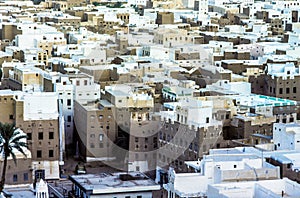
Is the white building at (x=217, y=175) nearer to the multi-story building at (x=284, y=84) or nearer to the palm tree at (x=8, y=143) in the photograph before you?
the palm tree at (x=8, y=143)

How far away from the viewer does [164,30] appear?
157 ft

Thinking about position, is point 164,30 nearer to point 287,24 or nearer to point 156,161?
point 287,24

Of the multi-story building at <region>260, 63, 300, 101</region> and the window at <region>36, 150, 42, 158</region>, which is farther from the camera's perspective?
the multi-story building at <region>260, 63, 300, 101</region>

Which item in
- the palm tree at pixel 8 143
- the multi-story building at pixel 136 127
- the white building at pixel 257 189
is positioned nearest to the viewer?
the white building at pixel 257 189

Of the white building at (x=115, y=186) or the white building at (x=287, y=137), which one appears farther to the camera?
the white building at (x=287, y=137)

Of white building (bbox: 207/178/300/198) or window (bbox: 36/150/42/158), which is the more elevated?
white building (bbox: 207/178/300/198)

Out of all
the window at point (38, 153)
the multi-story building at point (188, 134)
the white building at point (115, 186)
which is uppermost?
the multi-story building at point (188, 134)

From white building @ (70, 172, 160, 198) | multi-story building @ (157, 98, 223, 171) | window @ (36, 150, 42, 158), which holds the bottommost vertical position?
window @ (36, 150, 42, 158)

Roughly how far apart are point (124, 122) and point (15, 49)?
13.3 meters

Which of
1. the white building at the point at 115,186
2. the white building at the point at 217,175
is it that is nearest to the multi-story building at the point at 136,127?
the white building at the point at 115,186

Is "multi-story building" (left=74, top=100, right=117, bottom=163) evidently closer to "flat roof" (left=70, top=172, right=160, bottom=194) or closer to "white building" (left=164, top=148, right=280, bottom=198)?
"flat roof" (left=70, top=172, right=160, bottom=194)

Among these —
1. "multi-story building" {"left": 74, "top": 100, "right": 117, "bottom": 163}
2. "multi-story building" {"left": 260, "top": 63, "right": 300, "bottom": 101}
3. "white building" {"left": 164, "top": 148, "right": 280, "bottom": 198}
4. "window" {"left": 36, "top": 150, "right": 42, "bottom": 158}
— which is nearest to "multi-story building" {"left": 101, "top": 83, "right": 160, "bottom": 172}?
"multi-story building" {"left": 74, "top": 100, "right": 117, "bottom": 163}

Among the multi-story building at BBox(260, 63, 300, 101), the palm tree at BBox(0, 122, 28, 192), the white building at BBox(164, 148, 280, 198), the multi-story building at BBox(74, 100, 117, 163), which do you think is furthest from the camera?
the multi-story building at BBox(260, 63, 300, 101)

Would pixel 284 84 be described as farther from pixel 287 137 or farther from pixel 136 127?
pixel 287 137
